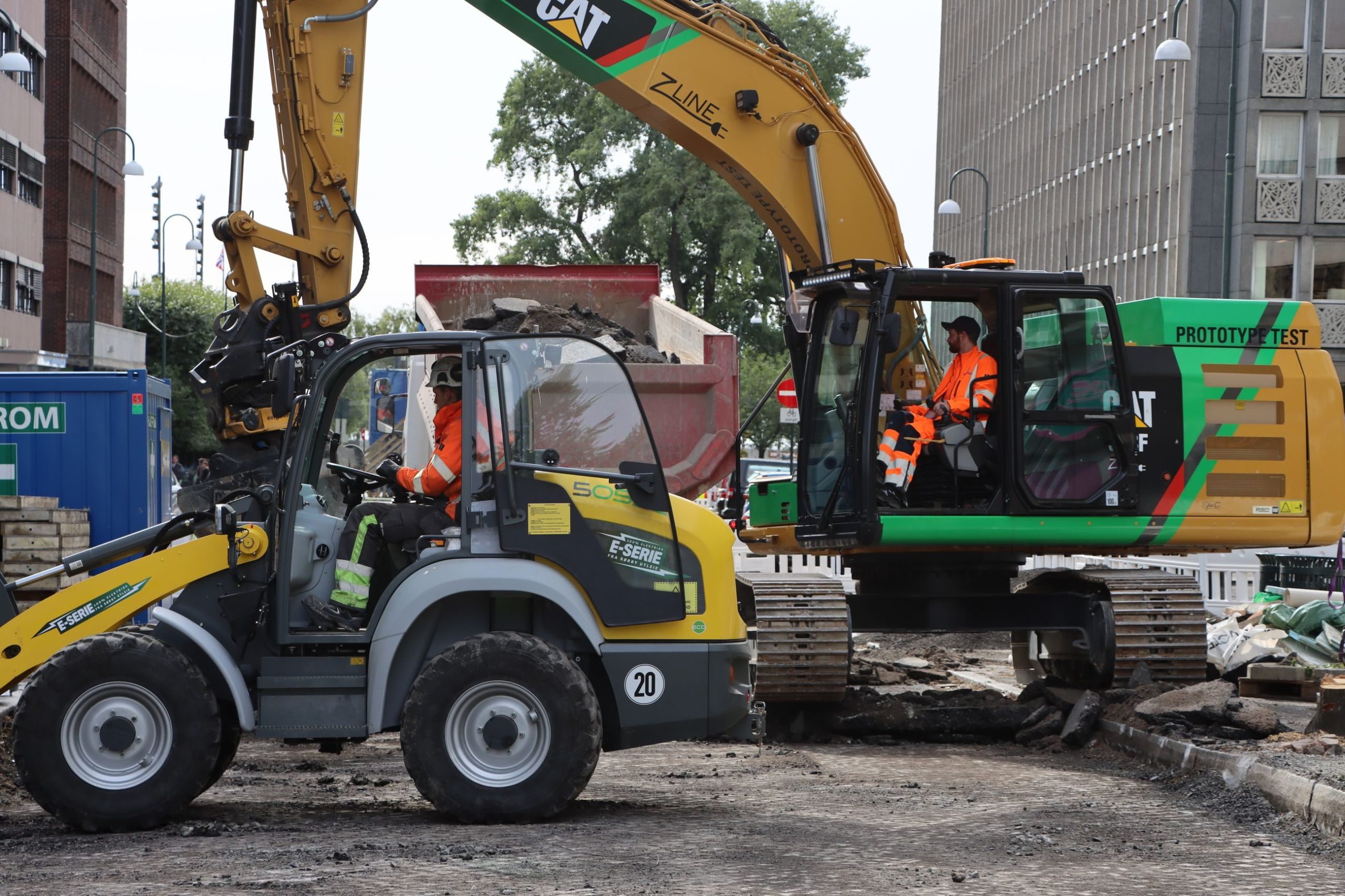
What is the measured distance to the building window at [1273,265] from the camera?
48562 millimetres

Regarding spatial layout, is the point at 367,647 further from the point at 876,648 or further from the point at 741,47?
the point at 876,648

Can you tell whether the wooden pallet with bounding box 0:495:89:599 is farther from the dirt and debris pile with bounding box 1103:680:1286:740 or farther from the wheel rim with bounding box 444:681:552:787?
the dirt and debris pile with bounding box 1103:680:1286:740

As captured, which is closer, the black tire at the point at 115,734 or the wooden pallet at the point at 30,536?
the black tire at the point at 115,734

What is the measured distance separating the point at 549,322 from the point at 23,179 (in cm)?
4170

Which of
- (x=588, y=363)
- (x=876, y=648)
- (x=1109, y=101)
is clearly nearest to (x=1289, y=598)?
(x=876, y=648)

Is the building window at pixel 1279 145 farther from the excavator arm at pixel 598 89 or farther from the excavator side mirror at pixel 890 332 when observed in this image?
the excavator side mirror at pixel 890 332

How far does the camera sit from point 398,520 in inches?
322

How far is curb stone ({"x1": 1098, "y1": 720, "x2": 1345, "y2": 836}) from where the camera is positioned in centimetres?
791

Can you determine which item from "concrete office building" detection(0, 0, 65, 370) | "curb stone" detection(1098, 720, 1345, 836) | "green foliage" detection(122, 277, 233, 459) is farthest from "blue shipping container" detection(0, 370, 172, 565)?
"green foliage" detection(122, 277, 233, 459)

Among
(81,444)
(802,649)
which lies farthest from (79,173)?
(802,649)

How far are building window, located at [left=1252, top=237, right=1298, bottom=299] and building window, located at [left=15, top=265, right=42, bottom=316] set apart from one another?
115 feet

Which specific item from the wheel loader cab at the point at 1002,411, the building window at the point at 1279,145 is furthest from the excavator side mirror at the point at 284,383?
the building window at the point at 1279,145

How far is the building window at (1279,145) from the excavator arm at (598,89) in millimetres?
40204

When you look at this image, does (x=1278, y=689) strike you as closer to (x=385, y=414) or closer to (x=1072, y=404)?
(x=1072, y=404)
